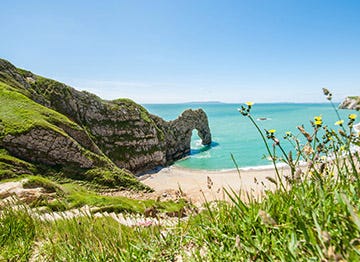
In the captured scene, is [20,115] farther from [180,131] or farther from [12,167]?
[180,131]

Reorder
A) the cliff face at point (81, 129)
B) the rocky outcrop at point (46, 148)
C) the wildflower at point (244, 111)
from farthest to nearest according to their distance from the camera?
the cliff face at point (81, 129) < the rocky outcrop at point (46, 148) < the wildflower at point (244, 111)

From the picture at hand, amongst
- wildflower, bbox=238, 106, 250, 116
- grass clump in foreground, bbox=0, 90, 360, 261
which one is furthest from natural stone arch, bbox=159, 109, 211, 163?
wildflower, bbox=238, 106, 250, 116

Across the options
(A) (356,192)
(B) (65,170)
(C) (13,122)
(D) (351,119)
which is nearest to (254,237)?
(A) (356,192)

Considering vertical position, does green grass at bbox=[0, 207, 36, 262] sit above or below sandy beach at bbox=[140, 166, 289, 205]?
above

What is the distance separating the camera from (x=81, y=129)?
37.3 metres

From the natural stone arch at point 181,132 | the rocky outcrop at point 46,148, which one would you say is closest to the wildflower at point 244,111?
the rocky outcrop at point 46,148

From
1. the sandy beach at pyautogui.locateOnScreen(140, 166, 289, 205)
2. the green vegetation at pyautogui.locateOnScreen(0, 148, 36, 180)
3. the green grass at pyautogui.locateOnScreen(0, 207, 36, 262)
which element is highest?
the green grass at pyautogui.locateOnScreen(0, 207, 36, 262)

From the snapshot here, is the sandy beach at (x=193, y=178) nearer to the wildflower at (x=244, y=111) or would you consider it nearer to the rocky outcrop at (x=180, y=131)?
the rocky outcrop at (x=180, y=131)

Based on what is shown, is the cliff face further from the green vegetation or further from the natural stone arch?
the green vegetation

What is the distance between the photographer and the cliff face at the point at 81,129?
2992cm

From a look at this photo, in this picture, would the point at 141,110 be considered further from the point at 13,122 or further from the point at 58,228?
the point at 58,228

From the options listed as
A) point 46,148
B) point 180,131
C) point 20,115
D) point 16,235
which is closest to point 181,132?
point 180,131

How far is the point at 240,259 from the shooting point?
1835mm

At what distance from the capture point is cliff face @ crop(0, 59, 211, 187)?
98.2 feet
